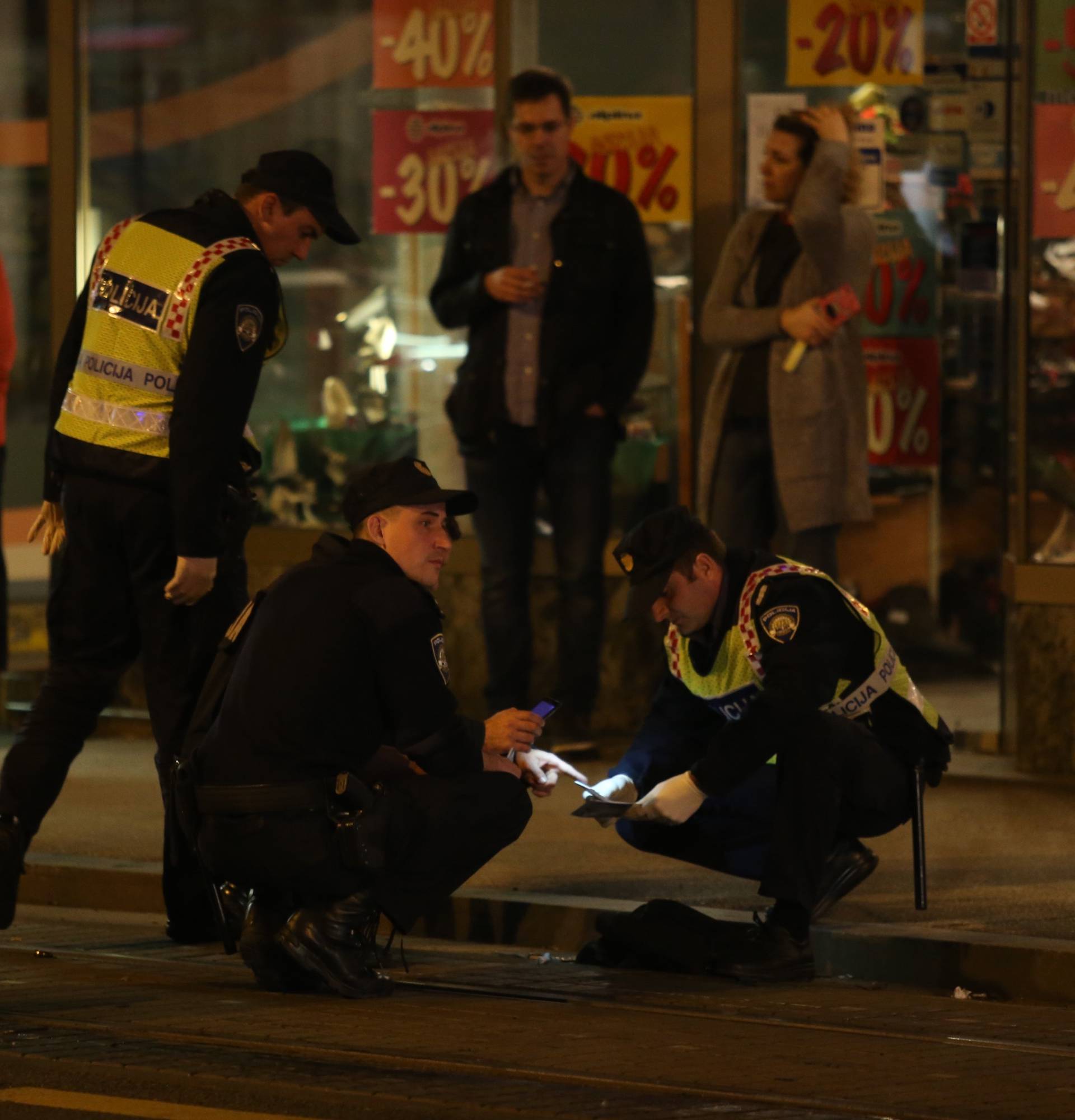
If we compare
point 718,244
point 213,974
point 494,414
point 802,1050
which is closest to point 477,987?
point 213,974

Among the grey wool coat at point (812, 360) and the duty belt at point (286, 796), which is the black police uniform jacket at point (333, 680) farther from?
the grey wool coat at point (812, 360)

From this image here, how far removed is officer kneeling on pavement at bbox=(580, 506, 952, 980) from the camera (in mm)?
5918

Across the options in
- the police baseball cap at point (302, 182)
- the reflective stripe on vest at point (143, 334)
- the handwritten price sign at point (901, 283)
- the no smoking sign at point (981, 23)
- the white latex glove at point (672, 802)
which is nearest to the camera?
the white latex glove at point (672, 802)

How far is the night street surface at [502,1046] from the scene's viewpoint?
465 centimetres

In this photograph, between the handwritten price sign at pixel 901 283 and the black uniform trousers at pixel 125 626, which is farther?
the handwritten price sign at pixel 901 283

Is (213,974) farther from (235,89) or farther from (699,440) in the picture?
(235,89)

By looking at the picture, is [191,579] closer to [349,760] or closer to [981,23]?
[349,760]

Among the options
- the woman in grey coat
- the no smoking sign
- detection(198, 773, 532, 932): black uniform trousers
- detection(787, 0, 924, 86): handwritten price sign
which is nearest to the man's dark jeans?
the woman in grey coat

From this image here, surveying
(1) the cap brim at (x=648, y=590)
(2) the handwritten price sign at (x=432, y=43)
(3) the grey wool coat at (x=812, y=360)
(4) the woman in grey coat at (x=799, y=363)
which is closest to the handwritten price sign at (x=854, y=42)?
(4) the woman in grey coat at (x=799, y=363)

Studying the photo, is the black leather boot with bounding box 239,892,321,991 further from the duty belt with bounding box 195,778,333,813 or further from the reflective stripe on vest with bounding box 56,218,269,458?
the reflective stripe on vest with bounding box 56,218,269,458

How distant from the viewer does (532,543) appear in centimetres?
867

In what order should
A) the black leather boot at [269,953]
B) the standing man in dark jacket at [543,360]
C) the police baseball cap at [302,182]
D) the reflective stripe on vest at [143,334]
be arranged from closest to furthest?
the black leather boot at [269,953], the reflective stripe on vest at [143,334], the police baseball cap at [302,182], the standing man in dark jacket at [543,360]

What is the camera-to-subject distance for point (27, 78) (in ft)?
32.4

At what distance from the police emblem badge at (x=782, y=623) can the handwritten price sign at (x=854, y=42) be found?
136 inches
